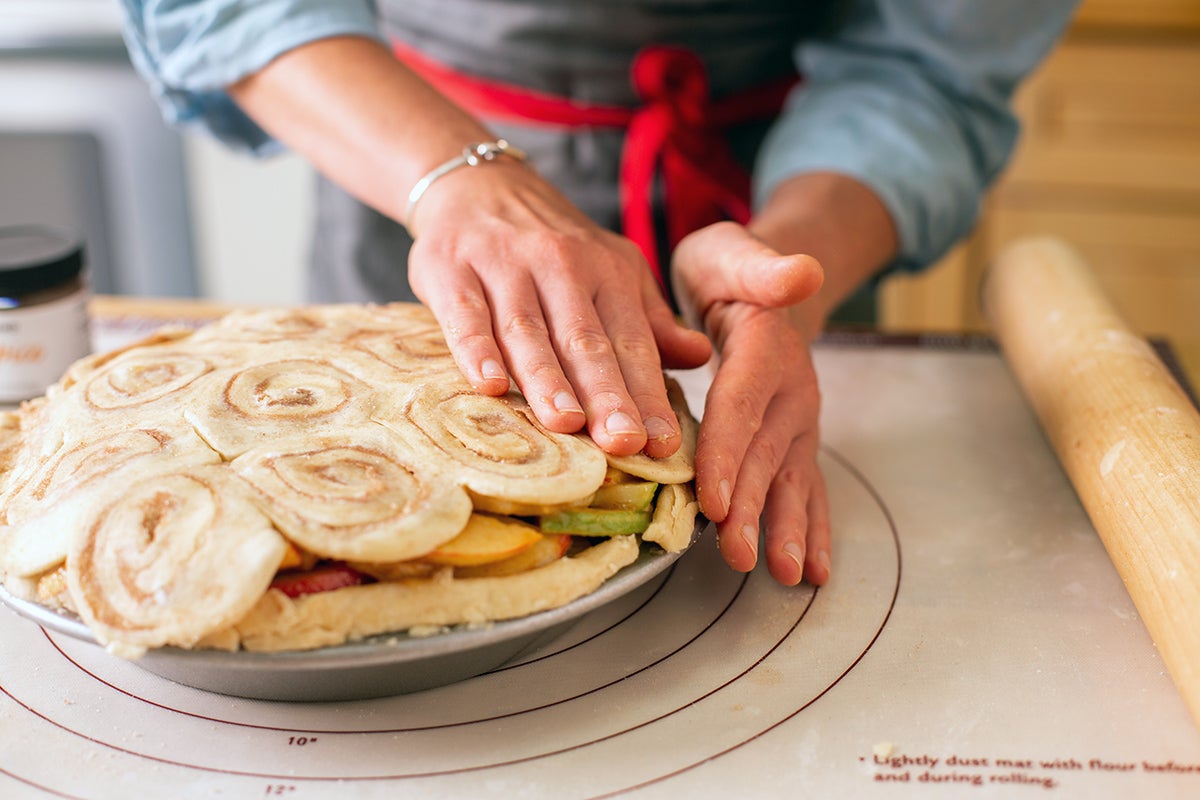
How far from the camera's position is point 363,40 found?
1071 mm

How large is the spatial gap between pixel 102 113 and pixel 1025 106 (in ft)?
6.70

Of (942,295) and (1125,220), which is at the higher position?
(1125,220)

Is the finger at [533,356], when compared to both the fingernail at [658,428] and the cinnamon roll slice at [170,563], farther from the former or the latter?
the cinnamon roll slice at [170,563]

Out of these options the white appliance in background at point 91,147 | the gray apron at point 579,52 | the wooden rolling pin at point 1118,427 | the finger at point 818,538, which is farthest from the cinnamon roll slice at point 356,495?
the white appliance in background at point 91,147

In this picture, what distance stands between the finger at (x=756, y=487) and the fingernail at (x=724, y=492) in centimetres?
2

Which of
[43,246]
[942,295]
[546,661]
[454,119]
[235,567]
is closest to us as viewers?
[235,567]

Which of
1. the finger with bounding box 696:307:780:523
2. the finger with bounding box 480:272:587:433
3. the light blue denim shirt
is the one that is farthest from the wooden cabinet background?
the finger with bounding box 480:272:587:433

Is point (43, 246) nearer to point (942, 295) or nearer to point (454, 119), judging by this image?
point (454, 119)

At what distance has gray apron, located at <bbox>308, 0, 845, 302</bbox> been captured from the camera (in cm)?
127

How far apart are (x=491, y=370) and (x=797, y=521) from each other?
0.90 ft

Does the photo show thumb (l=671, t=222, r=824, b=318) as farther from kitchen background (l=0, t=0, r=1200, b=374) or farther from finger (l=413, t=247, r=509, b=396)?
kitchen background (l=0, t=0, r=1200, b=374)

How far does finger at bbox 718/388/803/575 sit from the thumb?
0.31ft

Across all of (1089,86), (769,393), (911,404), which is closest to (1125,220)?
(1089,86)

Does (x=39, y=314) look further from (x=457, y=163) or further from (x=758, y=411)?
(x=758, y=411)
